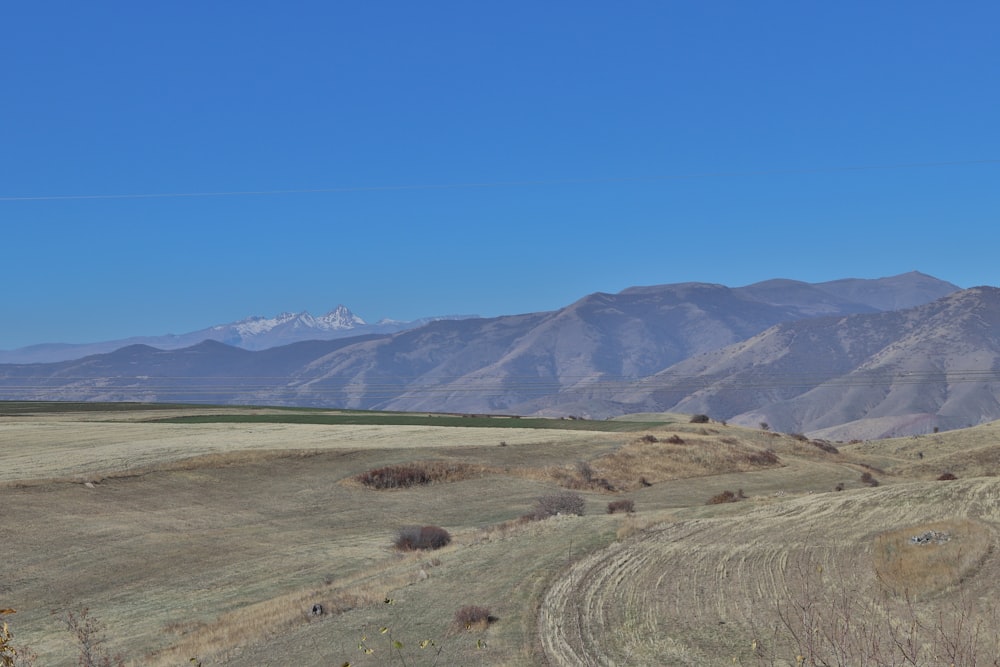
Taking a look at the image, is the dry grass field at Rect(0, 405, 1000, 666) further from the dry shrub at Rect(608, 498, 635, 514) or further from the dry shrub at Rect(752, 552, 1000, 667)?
the dry shrub at Rect(608, 498, 635, 514)

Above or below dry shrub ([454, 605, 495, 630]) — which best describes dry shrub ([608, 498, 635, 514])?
below

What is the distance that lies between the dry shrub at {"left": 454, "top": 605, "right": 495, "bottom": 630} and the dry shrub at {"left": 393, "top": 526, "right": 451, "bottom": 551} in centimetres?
1839

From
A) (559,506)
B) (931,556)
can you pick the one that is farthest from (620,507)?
(931,556)

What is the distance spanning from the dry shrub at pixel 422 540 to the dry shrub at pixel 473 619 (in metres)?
18.4

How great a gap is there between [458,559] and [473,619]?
32.9 feet

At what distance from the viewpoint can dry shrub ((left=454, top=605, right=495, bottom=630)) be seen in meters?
23.5

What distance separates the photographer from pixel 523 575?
96.0 ft

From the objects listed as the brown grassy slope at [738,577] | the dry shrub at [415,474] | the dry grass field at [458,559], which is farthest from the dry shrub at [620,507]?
the dry shrub at [415,474]

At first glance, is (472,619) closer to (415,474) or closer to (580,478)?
(415,474)

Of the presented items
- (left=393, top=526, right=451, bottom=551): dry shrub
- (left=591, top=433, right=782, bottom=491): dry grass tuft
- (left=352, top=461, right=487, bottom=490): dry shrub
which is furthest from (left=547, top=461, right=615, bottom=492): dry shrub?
(left=393, top=526, right=451, bottom=551): dry shrub

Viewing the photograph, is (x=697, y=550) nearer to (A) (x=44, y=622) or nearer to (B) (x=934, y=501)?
(B) (x=934, y=501)

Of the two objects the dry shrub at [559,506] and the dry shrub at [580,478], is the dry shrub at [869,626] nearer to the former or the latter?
the dry shrub at [559,506]

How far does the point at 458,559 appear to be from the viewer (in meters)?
33.6

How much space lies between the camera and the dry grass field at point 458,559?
2181 centimetres
